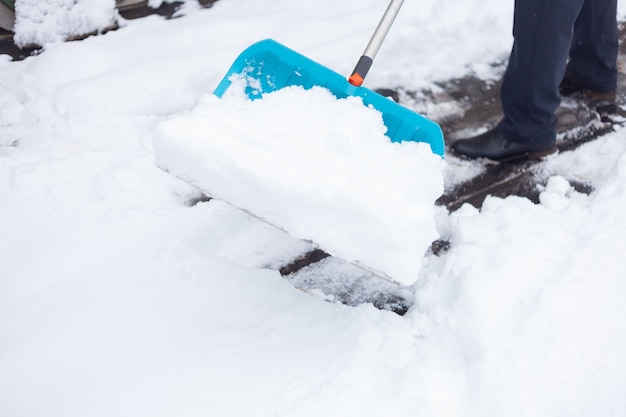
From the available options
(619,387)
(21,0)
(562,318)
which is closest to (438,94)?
(562,318)

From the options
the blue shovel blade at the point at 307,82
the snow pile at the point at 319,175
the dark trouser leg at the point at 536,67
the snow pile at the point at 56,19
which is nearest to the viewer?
the snow pile at the point at 319,175

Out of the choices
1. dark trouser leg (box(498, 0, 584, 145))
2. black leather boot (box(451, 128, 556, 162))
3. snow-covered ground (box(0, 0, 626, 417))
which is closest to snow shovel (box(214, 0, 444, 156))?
snow-covered ground (box(0, 0, 626, 417))

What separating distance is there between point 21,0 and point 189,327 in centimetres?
185

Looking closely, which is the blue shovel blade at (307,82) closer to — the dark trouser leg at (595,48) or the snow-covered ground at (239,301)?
the snow-covered ground at (239,301)

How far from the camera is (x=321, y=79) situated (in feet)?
5.09

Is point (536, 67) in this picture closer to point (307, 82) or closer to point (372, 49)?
point (372, 49)

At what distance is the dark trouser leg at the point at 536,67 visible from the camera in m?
1.67

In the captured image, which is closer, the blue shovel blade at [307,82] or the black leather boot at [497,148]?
the blue shovel blade at [307,82]

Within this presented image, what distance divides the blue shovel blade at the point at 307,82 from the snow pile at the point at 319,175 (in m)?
0.07

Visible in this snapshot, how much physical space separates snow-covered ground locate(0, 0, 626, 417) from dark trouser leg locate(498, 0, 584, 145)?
0.19 meters

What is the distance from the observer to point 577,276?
1.52m

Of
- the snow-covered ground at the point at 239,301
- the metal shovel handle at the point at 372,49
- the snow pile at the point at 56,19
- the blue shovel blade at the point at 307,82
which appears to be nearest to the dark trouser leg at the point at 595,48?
the snow-covered ground at the point at 239,301

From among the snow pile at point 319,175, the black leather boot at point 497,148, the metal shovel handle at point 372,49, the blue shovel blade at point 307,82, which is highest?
the metal shovel handle at point 372,49

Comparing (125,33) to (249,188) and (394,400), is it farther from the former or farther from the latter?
(394,400)
